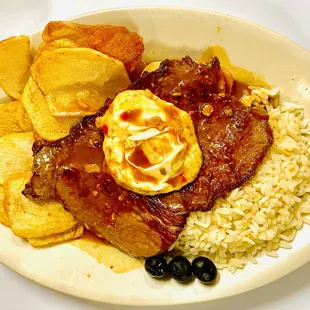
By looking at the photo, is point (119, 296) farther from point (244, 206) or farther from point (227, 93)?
point (227, 93)

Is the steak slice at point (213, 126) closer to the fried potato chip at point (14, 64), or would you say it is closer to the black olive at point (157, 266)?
the black olive at point (157, 266)

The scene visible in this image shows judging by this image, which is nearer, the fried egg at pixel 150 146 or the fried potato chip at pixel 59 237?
the fried egg at pixel 150 146

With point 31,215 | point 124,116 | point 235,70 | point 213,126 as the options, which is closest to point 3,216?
point 31,215

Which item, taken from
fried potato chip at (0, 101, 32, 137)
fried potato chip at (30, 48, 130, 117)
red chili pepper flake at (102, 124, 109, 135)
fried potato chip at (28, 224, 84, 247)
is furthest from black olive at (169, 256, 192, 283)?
fried potato chip at (0, 101, 32, 137)

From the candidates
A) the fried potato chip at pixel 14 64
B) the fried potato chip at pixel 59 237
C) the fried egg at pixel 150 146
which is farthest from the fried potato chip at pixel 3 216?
the fried egg at pixel 150 146

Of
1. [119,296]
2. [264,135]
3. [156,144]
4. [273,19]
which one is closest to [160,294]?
[119,296]

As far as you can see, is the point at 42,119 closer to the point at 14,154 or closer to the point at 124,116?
the point at 14,154

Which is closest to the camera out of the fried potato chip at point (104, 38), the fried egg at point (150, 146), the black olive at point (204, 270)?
the fried egg at point (150, 146)
